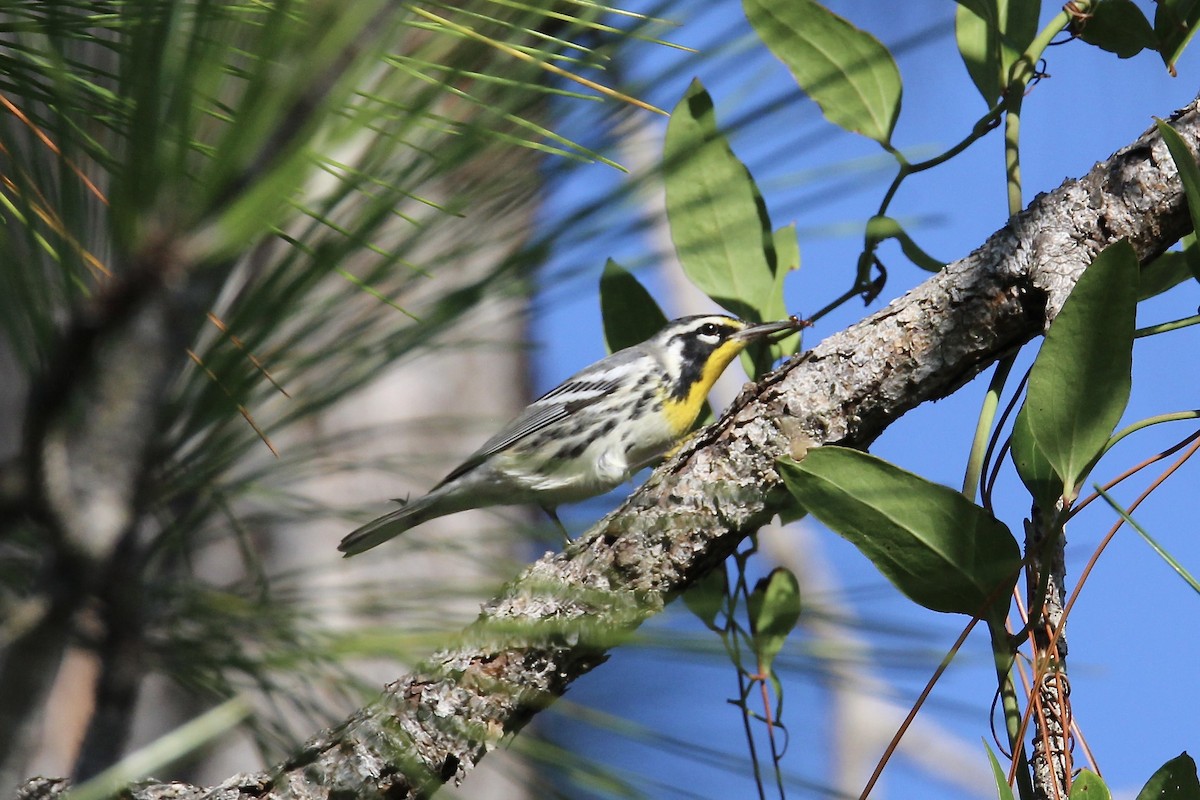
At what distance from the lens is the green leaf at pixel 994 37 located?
4.63 feet

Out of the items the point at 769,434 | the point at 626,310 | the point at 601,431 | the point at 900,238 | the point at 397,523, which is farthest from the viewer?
the point at 601,431

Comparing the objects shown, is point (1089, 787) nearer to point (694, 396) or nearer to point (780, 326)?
point (780, 326)

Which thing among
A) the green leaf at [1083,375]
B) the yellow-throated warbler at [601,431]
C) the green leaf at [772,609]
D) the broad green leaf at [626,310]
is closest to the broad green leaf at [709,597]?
the green leaf at [772,609]

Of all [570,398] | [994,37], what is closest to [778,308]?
[994,37]

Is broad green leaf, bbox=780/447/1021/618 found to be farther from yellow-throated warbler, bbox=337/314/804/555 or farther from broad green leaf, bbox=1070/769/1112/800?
yellow-throated warbler, bbox=337/314/804/555

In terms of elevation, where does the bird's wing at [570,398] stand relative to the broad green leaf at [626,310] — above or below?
below

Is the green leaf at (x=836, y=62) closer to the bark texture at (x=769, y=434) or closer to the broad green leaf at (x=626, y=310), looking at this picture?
the bark texture at (x=769, y=434)

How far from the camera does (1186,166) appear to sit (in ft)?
3.46

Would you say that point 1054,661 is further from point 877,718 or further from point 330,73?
point 877,718

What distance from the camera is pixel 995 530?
108 cm

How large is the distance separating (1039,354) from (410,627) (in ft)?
2.16

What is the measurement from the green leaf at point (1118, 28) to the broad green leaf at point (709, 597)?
2.78ft

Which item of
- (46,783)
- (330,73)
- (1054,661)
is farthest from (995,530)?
(46,783)

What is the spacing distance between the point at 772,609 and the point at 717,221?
563 millimetres
